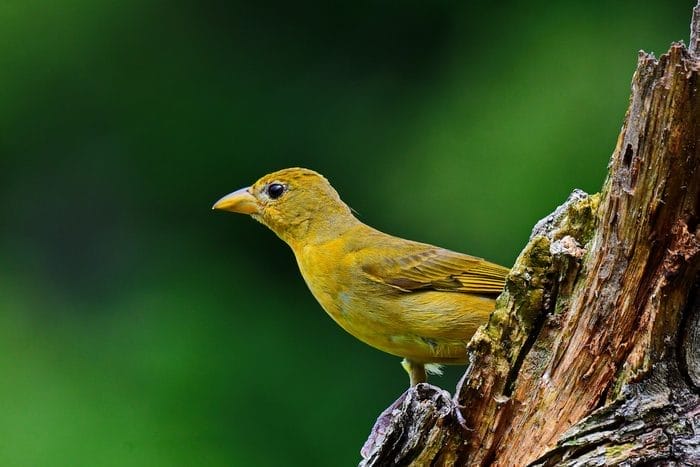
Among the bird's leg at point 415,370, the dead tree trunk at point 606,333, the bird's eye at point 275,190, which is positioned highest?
the bird's eye at point 275,190

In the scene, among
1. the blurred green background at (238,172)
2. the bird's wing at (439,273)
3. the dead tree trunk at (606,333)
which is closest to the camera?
the dead tree trunk at (606,333)

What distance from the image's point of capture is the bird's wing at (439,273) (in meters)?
5.13

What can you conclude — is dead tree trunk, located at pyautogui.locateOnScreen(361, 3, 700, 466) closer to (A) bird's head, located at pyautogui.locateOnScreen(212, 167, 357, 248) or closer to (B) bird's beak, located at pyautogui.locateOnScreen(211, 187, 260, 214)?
(A) bird's head, located at pyautogui.locateOnScreen(212, 167, 357, 248)

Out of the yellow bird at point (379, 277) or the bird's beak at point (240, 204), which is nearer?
the yellow bird at point (379, 277)

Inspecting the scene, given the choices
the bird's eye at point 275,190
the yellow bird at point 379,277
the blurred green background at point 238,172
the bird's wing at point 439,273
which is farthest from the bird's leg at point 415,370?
the blurred green background at point 238,172

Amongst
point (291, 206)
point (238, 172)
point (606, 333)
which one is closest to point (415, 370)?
point (291, 206)

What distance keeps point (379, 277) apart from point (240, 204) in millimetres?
835

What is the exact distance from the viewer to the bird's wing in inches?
202

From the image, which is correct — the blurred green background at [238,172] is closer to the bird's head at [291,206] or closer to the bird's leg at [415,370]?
the bird's head at [291,206]

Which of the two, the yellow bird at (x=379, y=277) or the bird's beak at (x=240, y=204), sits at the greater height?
the bird's beak at (x=240, y=204)

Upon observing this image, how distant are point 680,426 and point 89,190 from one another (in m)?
7.48

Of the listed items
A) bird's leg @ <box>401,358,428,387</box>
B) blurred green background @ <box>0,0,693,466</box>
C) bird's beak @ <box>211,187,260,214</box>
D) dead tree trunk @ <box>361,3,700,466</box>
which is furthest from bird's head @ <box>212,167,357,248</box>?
blurred green background @ <box>0,0,693,466</box>

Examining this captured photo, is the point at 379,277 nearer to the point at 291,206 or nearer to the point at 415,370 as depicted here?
the point at 415,370

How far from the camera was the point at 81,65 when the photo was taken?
35.9 feet
